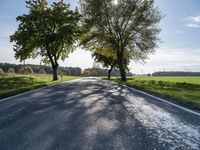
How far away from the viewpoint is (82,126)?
614cm

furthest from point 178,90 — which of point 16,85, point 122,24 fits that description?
point 122,24

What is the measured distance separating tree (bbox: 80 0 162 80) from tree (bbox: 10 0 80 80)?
267 centimetres

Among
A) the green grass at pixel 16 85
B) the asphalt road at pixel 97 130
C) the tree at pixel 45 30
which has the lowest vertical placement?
the green grass at pixel 16 85

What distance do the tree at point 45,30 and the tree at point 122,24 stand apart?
105 inches

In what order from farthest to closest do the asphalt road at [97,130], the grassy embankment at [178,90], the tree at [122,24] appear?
1. the tree at [122,24]
2. the grassy embankment at [178,90]
3. the asphalt road at [97,130]

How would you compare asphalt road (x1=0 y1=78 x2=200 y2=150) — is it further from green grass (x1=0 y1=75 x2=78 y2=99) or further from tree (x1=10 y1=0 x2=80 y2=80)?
tree (x1=10 y1=0 x2=80 y2=80)

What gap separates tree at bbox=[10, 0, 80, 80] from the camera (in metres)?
36.8

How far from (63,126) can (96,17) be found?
97.0ft

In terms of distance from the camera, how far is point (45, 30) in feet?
125

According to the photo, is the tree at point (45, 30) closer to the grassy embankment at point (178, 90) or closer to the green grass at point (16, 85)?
the green grass at point (16, 85)

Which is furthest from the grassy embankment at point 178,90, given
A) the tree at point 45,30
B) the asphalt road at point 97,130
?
the tree at point 45,30

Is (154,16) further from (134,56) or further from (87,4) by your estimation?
(87,4)

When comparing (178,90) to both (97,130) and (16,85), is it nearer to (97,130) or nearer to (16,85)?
(97,130)

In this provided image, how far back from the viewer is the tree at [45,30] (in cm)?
3675
